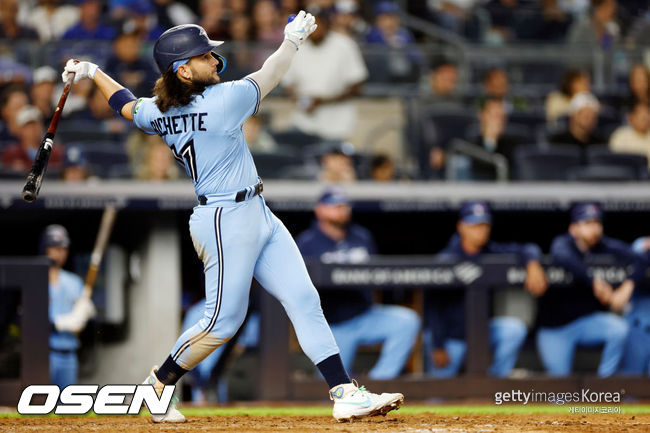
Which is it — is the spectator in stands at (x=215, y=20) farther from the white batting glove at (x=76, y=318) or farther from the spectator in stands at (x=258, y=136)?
the white batting glove at (x=76, y=318)

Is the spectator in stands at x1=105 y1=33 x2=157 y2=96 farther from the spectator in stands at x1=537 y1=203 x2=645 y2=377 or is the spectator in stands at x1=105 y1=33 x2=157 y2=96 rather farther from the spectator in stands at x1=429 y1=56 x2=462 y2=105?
the spectator in stands at x1=537 y1=203 x2=645 y2=377

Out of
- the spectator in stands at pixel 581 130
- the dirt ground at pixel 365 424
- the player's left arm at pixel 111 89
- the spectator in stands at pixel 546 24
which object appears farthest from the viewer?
the spectator in stands at pixel 546 24

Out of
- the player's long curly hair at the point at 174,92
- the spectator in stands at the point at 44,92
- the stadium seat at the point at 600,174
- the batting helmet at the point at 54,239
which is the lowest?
the stadium seat at the point at 600,174

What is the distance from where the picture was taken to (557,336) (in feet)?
25.2

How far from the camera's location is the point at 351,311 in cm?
757

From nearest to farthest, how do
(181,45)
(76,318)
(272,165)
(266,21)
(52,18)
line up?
(181,45) → (76,318) → (272,165) → (266,21) → (52,18)

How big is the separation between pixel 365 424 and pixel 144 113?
1741mm

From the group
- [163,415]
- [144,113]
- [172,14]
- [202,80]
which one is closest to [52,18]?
[172,14]

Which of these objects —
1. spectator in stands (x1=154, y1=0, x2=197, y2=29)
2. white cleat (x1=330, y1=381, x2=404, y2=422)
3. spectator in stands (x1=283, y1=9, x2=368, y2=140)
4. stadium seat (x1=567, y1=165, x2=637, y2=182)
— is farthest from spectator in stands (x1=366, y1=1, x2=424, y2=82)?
white cleat (x1=330, y1=381, x2=404, y2=422)

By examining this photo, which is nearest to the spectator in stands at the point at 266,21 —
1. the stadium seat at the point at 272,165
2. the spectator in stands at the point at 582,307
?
the stadium seat at the point at 272,165

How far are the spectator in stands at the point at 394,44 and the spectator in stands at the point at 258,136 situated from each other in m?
1.27

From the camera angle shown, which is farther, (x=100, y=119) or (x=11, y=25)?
(x=11, y=25)

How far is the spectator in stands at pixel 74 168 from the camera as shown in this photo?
8.37m

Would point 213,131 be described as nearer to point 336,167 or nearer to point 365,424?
point 365,424
